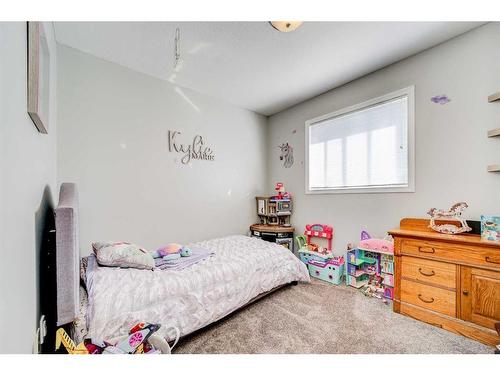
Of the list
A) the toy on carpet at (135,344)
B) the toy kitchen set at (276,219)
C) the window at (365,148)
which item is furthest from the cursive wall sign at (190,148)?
the toy on carpet at (135,344)

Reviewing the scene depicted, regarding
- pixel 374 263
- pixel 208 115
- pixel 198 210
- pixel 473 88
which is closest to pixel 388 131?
pixel 473 88

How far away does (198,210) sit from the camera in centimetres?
307

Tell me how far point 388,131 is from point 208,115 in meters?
2.36

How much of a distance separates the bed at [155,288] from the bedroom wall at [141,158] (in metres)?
0.70

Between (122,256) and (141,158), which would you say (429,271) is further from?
(141,158)

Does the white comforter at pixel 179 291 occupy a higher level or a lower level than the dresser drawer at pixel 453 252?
lower

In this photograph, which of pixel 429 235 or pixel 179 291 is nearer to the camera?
pixel 179 291

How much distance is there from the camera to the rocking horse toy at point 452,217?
1868mm

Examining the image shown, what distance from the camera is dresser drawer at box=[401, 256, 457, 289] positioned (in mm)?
1761

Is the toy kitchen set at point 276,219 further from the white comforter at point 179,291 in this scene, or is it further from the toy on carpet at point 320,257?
the white comforter at point 179,291

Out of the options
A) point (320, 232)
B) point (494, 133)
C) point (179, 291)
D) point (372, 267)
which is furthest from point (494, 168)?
point (179, 291)

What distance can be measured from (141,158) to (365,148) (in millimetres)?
2757

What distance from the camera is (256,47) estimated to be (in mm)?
2131
